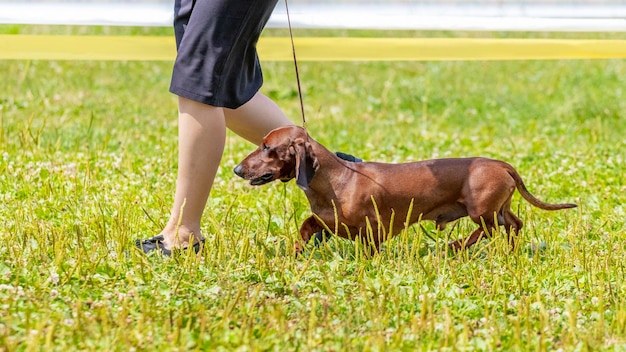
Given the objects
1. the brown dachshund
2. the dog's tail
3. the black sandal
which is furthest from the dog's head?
the dog's tail

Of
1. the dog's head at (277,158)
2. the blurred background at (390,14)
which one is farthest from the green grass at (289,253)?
the blurred background at (390,14)

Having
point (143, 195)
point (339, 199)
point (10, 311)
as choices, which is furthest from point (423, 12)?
point (10, 311)

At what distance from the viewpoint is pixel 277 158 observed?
3965mm

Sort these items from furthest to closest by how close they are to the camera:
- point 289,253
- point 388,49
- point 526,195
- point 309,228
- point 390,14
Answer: point 390,14
point 388,49
point 526,195
point 309,228
point 289,253

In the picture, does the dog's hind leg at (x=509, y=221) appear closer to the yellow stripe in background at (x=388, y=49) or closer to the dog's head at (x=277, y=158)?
the dog's head at (x=277, y=158)

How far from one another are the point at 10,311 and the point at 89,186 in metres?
1.88

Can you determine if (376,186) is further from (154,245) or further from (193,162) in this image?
(154,245)

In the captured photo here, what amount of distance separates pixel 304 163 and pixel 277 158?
0.11 m

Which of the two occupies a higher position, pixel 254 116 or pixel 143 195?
pixel 254 116

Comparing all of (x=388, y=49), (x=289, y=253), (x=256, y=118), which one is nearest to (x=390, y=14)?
(x=388, y=49)

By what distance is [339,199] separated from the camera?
4.05 m

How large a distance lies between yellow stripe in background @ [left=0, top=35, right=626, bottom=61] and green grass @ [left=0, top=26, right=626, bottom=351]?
519 millimetres

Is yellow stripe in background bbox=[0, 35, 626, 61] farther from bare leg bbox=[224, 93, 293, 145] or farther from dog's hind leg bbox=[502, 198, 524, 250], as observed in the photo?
dog's hind leg bbox=[502, 198, 524, 250]

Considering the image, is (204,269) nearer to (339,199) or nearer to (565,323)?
(339,199)
